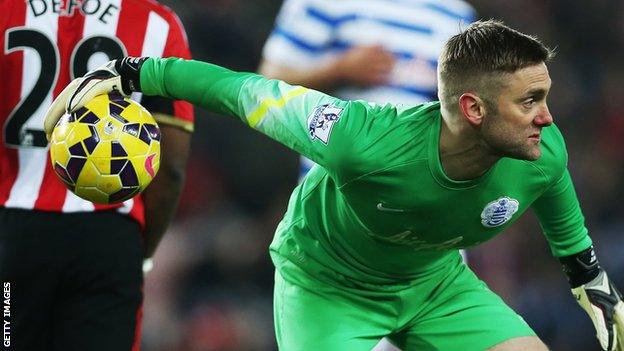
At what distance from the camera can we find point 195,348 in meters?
7.91

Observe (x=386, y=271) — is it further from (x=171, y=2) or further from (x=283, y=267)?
(x=171, y=2)

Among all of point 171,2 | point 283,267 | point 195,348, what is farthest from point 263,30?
point 283,267

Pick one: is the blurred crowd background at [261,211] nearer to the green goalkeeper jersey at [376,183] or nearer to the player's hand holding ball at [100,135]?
the green goalkeeper jersey at [376,183]

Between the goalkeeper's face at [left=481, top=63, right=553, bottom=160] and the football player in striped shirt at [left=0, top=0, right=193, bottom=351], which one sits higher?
the goalkeeper's face at [left=481, top=63, right=553, bottom=160]

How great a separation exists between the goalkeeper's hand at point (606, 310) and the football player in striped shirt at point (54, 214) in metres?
1.75

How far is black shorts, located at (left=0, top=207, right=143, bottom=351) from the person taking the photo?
436cm

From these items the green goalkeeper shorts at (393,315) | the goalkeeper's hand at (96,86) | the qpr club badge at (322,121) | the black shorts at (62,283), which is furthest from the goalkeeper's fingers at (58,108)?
the green goalkeeper shorts at (393,315)

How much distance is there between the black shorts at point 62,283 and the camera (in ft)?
14.3

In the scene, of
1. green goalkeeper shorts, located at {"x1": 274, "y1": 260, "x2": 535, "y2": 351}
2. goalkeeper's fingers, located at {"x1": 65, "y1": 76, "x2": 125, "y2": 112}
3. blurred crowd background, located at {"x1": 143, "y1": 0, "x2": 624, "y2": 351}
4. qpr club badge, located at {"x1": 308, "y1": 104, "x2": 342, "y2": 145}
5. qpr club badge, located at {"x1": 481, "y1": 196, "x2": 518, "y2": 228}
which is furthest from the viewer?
blurred crowd background, located at {"x1": 143, "y1": 0, "x2": 624, "y2": 351}

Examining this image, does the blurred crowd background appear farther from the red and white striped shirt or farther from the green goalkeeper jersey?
the green goalkeeper jersey

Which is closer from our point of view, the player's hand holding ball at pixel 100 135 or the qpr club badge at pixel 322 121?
the qpr club badge at pixel 322 121

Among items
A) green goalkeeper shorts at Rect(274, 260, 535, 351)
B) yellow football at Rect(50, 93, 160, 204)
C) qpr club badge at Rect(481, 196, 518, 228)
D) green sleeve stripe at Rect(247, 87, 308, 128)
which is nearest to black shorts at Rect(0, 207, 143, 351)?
yellow football at Rect(50, 93, 160, 204)

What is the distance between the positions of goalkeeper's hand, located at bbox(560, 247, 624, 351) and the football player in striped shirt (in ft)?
5.60

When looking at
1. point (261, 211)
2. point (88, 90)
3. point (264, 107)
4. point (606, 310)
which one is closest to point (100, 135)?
point (88, 90)
